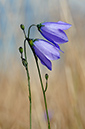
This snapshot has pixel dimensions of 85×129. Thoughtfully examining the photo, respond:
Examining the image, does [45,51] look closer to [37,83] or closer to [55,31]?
[55,31]

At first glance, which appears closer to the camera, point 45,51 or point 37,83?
point 45,51

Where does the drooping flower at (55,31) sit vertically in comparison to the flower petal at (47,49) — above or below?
above

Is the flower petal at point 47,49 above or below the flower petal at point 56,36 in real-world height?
below

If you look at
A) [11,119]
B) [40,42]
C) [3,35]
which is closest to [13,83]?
[11,119]

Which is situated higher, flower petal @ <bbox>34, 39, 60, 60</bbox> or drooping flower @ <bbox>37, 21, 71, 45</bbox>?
drooping flower @ <bbox>37, 21, 71, 45</bbox>

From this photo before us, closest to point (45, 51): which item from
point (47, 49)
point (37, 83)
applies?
point (47, 49)

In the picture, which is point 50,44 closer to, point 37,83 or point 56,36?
point 56,36
